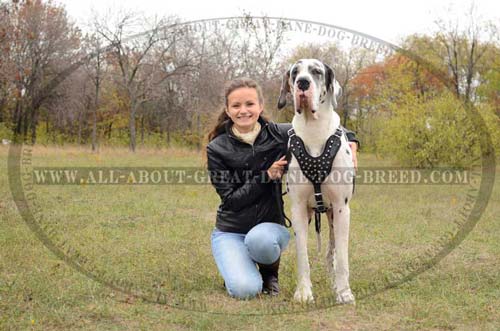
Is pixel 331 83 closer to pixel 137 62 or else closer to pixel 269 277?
pixel 269 277

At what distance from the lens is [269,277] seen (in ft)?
12.8

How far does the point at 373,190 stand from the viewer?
36.1 feet

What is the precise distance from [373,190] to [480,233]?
4674 millimetres

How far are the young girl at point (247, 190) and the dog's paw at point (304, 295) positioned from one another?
263mm

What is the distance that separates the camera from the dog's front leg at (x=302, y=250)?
3.54 meters

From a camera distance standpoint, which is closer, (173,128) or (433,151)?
(433,151)

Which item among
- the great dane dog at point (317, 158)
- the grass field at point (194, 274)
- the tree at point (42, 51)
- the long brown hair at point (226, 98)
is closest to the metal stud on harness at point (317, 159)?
the great dane dog at point (317, 158)

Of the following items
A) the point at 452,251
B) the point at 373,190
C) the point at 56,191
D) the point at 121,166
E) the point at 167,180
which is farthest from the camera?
the point at 121,166

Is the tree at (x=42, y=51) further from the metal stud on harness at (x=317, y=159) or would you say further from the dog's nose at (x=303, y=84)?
the dog's nose at (x=303, y=84)

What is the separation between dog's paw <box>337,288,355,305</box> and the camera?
11.5 ft

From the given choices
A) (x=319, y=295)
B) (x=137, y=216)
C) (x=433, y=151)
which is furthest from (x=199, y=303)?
(x=433, y=151)

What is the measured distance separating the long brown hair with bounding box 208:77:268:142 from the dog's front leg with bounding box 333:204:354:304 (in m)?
0.94

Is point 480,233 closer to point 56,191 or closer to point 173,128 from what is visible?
point 56,191

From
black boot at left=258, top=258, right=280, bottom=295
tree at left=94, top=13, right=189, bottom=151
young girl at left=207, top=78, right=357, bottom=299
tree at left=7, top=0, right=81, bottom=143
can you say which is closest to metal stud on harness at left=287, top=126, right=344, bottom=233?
young girl at left=207, top=78, right=357, bottom=299
